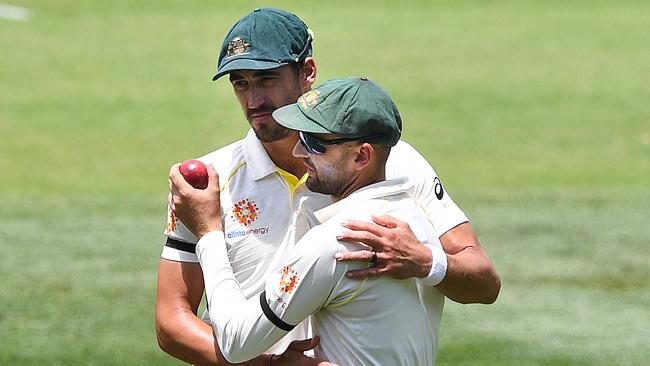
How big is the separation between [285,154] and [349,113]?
0.69 metres

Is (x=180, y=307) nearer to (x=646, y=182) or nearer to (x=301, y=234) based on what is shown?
(x=301, y=234)

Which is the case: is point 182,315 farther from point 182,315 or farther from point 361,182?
point 361,182

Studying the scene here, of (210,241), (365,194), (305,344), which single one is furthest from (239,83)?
(305,344)

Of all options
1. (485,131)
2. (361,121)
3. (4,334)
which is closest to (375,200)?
(361,121)

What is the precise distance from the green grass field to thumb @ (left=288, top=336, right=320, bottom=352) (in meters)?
3.74

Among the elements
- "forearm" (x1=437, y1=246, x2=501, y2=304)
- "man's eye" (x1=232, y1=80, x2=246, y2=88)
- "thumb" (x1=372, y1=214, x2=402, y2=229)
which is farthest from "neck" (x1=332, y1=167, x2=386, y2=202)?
"man's eye" (x1=232, y1=80, x2=246, y2=88)

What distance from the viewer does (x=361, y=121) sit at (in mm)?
3924

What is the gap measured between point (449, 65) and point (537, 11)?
12.7 feet

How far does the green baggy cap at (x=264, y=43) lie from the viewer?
14.3 ft

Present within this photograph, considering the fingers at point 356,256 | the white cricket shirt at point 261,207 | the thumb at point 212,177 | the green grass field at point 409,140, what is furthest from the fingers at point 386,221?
the green grass field at point 409,140

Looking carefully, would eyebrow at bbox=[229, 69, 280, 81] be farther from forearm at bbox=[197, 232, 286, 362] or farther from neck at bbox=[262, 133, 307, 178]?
forearm at bbox=[197, 232, 286, 362]

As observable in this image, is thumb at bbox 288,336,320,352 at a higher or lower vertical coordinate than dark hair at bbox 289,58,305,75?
lower

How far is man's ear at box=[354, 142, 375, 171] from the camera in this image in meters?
3.97

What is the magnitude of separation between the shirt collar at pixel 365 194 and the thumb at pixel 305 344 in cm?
38
